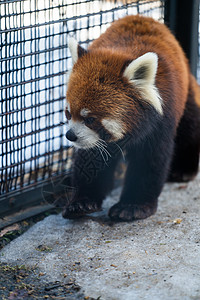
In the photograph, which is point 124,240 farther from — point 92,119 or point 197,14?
point 197,14

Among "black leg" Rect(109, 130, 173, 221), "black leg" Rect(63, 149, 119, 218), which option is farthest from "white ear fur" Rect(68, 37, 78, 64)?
"black leg" Rect(109, 130, 173, 221)

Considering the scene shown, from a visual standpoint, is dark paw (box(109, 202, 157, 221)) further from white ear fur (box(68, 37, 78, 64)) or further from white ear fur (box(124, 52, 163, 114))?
white ear fur (box(68, 37, 78, 64))

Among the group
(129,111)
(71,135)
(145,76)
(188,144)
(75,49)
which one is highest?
(75,49)

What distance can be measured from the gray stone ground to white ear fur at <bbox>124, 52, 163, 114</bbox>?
0.98 meters

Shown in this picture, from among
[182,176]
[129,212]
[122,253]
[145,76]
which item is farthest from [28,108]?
[182,176]

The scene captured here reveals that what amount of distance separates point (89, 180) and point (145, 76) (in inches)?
41.9

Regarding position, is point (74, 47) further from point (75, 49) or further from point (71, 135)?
point (71, 135)

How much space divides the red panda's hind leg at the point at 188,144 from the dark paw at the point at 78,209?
44.9 inches

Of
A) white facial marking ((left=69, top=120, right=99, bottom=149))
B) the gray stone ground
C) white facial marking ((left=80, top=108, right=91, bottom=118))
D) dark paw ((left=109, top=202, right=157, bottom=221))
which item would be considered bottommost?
the gray stone ground

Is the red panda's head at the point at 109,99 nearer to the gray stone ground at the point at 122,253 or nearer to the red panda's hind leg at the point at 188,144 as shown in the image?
the gray stone ground at the point at 122,253

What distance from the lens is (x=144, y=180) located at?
385 cm

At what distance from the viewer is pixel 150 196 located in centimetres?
390

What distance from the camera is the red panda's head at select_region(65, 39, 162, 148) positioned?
10.7ft

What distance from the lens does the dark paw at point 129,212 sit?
3783mm
